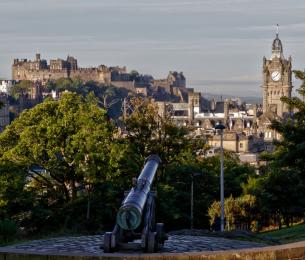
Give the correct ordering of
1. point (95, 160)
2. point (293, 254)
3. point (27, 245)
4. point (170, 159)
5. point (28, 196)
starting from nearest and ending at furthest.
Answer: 1. point (293, 254)
2. point (27, 245)
3. point (28, 196)
4. point (95, 160)
5. point (170, 159)

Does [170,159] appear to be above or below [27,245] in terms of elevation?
above

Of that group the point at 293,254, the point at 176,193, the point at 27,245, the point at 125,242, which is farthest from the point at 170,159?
the point at 293,254

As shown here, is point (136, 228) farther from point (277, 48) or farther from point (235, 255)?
point (277, 48)

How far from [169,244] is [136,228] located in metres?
2.64

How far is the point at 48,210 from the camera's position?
28.3m

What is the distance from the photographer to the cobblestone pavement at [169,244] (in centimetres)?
1497

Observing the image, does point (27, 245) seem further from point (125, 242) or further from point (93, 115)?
point (93, 115)

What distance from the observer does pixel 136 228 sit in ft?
42.1

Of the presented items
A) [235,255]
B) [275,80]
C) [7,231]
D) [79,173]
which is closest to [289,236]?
[7,231]

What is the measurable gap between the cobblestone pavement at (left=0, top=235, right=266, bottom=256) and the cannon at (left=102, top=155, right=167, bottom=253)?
1.08 m

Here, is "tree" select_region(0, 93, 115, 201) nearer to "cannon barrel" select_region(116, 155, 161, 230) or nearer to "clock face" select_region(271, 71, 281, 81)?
"cannon barrel" select_region(116, 155, 161, 230)

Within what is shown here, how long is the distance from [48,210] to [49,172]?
7.48 feet

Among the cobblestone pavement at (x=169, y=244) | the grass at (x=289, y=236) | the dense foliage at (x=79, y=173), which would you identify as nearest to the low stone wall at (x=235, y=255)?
the cobblestone pavement at (x=169, y=244)

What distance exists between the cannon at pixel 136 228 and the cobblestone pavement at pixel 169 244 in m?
1.08
